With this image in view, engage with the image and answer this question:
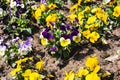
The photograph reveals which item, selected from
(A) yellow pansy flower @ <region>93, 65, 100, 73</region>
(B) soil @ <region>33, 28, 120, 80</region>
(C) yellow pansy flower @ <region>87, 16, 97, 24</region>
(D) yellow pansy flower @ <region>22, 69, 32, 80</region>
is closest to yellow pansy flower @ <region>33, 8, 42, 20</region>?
(B) soil @ <region>33, 28, 120, 80</region>

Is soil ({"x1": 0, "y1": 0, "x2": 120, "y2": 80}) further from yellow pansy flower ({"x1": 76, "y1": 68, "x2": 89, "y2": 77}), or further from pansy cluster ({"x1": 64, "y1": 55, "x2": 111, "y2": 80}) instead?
yellow pansy flower ({"x1": 76, "y1": 68, "x2": 89, "y2": 77})

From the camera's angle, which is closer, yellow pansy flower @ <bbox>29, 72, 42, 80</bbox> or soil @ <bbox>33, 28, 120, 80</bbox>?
yellow pansy flower @ <bbox>29, 72, 42, 80</bbox>

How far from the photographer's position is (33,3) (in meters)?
6.29

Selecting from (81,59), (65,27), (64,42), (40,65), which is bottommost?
(40,65)

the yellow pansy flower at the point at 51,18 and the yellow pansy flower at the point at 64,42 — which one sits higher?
the yellow pansy flower at the point at 51,18

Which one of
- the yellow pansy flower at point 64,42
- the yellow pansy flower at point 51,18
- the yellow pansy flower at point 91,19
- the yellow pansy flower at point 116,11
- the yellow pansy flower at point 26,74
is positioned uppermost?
the yellow pansy flower at point 51,18

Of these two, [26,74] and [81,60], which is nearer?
[26,74]

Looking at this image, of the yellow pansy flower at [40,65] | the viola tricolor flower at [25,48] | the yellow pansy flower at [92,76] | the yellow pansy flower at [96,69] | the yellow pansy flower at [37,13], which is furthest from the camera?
the yellow pansy flower at [37,13]

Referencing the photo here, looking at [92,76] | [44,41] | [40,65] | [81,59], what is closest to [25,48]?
[44,41]

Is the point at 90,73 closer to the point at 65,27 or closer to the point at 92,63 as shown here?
the point at 92,63

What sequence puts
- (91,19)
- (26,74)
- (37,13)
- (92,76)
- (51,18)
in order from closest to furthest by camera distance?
(92,76) < (26,74) < (91,19) < (51,18) < (37,13)

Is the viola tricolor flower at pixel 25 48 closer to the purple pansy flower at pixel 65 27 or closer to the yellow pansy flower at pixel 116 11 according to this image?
the purple pansy flower at pixel 65 27

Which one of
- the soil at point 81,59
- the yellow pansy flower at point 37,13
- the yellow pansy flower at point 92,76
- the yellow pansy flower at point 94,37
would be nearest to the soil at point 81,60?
the soil at point 81,59

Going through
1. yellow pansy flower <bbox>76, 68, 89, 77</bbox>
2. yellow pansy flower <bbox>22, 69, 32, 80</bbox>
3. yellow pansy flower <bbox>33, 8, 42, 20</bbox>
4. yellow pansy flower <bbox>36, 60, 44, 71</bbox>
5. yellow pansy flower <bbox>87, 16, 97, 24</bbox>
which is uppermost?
yellow pansy flower <bbox>33, 8, 42, 20</bbox>
